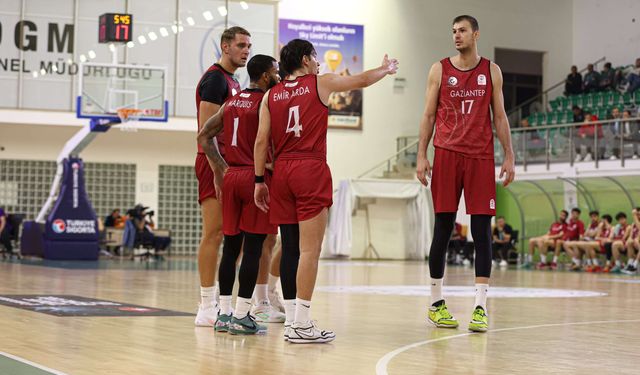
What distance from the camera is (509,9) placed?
3472 centimetres

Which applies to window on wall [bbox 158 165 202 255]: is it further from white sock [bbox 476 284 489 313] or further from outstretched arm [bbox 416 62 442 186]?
white sock [bbox 476 284 489 313]

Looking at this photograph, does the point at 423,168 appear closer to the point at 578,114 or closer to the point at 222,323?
the point at 222,323

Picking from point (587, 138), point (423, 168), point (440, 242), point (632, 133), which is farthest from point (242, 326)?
point (587, 138)

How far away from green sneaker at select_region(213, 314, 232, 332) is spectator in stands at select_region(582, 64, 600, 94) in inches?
1028

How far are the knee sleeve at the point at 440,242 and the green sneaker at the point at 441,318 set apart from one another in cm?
24

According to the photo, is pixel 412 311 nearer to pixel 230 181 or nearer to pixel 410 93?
pixel 230 181

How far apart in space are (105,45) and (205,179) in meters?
23.0

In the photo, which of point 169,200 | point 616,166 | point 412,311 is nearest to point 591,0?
point 616,166

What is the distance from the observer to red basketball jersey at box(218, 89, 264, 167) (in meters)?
6.63

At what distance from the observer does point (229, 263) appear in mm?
6688

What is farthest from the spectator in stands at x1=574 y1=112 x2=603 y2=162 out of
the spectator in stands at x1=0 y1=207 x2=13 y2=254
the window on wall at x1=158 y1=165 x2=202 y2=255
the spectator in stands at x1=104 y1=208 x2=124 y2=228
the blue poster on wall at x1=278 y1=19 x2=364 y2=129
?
the spectator in stands at x1=0 y1=207 x2=13 y2=254

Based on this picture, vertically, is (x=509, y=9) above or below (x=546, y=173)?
above

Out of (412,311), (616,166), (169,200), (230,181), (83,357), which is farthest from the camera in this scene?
(169,200)

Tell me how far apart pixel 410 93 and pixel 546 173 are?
8883 mm
